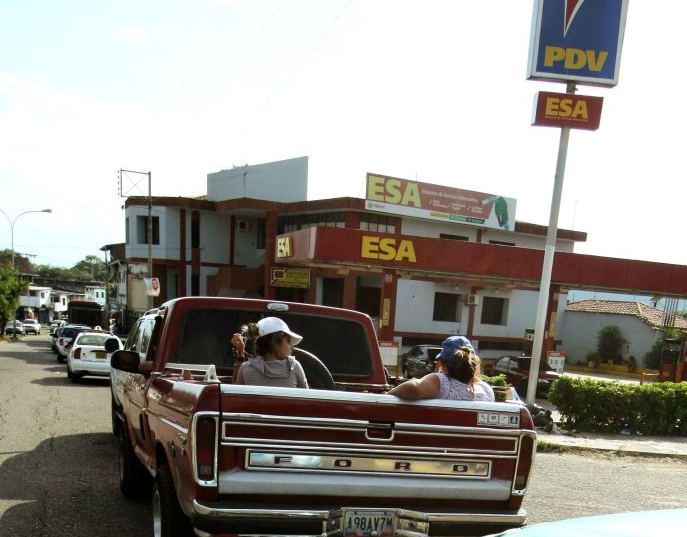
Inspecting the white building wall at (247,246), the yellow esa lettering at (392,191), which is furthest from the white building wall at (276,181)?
the yellow esa lettering at (392,191)

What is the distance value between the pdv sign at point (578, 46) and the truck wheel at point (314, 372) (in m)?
8.74

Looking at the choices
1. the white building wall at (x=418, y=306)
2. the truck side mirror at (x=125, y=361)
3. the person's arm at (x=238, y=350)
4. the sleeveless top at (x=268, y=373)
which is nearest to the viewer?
the sleeveless top at (x=268, y=373)

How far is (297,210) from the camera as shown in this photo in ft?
91.3

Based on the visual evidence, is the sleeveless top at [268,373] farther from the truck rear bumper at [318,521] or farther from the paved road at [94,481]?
the paved road at [94,481]

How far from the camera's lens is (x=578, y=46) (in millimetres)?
10961

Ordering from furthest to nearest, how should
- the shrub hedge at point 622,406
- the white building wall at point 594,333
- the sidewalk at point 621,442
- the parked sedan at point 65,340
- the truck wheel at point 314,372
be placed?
1. the white building wall at point 594,333
2. the parked sedan at point 65,340
3. the shrub hedge at point 622,406
4. the sidewalk at point 621,442
5. the truck wheel at point 314,372

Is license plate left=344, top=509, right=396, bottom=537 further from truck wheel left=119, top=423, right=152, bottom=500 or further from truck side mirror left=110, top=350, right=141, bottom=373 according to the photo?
truck wheel left=119, top=423, right=152, bottom=500

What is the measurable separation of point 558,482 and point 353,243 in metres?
11.6

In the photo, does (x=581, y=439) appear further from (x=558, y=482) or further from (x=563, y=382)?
(x=558, y=482)

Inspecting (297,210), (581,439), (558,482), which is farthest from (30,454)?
(297,210)

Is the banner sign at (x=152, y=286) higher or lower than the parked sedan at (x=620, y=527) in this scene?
lower

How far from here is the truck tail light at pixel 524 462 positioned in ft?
11.1

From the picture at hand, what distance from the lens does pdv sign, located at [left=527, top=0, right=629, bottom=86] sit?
1075 centimetres

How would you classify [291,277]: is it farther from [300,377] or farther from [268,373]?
[268,373]
